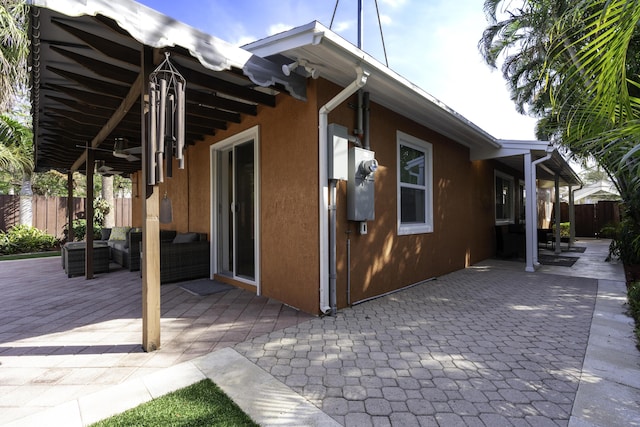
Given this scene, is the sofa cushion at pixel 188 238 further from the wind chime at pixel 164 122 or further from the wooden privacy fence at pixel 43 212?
the wooden privacy fence at pixel 43 212

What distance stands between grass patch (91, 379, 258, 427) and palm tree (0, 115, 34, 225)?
10299 mm

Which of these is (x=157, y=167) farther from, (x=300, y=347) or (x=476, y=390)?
(x=476, y=390)

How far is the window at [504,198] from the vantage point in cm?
887

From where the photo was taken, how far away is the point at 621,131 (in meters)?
1.82

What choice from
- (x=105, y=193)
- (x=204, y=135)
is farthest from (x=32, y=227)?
(x=204, y=135)

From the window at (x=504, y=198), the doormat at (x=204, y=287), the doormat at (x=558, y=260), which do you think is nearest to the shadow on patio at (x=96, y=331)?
the doormat at (x=204, y=287)

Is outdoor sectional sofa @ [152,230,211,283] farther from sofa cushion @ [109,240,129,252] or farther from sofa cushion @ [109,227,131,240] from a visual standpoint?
sofa cushion @ [109,227,131,240]

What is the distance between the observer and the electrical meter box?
11.9 feet

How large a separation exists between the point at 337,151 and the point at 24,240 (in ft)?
38.9

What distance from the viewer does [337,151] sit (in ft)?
12.0

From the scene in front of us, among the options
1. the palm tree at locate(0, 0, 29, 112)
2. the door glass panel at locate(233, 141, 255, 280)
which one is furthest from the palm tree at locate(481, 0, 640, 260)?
the palm tree at locate(0, 0, 29, 112)

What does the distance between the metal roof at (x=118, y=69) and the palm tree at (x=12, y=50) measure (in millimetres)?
2421

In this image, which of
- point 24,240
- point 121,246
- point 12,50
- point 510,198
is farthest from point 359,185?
point 24,240

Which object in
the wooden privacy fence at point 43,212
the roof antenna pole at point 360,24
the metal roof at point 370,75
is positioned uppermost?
the roof antenna pole at point 360,24
